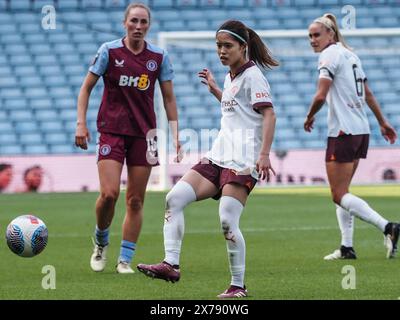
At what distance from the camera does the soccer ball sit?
26.7ft

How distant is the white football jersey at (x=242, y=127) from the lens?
7285 mm

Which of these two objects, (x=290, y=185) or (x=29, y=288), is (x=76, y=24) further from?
(x=29, y=288)

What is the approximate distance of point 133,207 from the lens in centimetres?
905

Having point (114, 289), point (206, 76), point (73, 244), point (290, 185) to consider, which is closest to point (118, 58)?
point (206, 76)

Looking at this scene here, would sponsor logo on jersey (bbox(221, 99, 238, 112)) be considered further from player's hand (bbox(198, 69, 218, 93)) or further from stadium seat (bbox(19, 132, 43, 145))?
stadium seat (bbox(19, 132, 43, 145))

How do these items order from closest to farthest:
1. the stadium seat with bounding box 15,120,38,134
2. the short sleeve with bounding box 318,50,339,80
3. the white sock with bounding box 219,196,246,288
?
1. the white sock with bounding box 219,196,246,288
2. the short sleeve with bounding box 318,50,339,80
3. the stadium seat with bounding box 15,120,38,134

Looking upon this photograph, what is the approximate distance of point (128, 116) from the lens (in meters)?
8.91

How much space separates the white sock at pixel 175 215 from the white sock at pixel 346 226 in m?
3.22

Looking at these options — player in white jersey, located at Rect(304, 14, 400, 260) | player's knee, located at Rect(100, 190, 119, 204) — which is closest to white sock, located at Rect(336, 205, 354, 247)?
player in white jersey, located at Rect(304, 14, 400, 260)

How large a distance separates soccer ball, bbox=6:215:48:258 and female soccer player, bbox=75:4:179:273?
0.84 m

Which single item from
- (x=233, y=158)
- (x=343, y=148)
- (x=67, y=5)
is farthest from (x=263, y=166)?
(x=67, y=5)

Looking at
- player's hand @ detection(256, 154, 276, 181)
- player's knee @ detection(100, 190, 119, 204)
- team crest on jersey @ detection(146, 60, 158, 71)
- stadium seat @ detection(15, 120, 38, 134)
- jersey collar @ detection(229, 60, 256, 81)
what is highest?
team crest on jersey @ detection(146, 60, 158, 71)

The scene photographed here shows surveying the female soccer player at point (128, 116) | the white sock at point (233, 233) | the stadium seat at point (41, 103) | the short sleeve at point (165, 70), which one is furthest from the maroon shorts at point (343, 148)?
the stadium seat at point (41, 103)

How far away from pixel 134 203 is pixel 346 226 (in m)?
2.31
